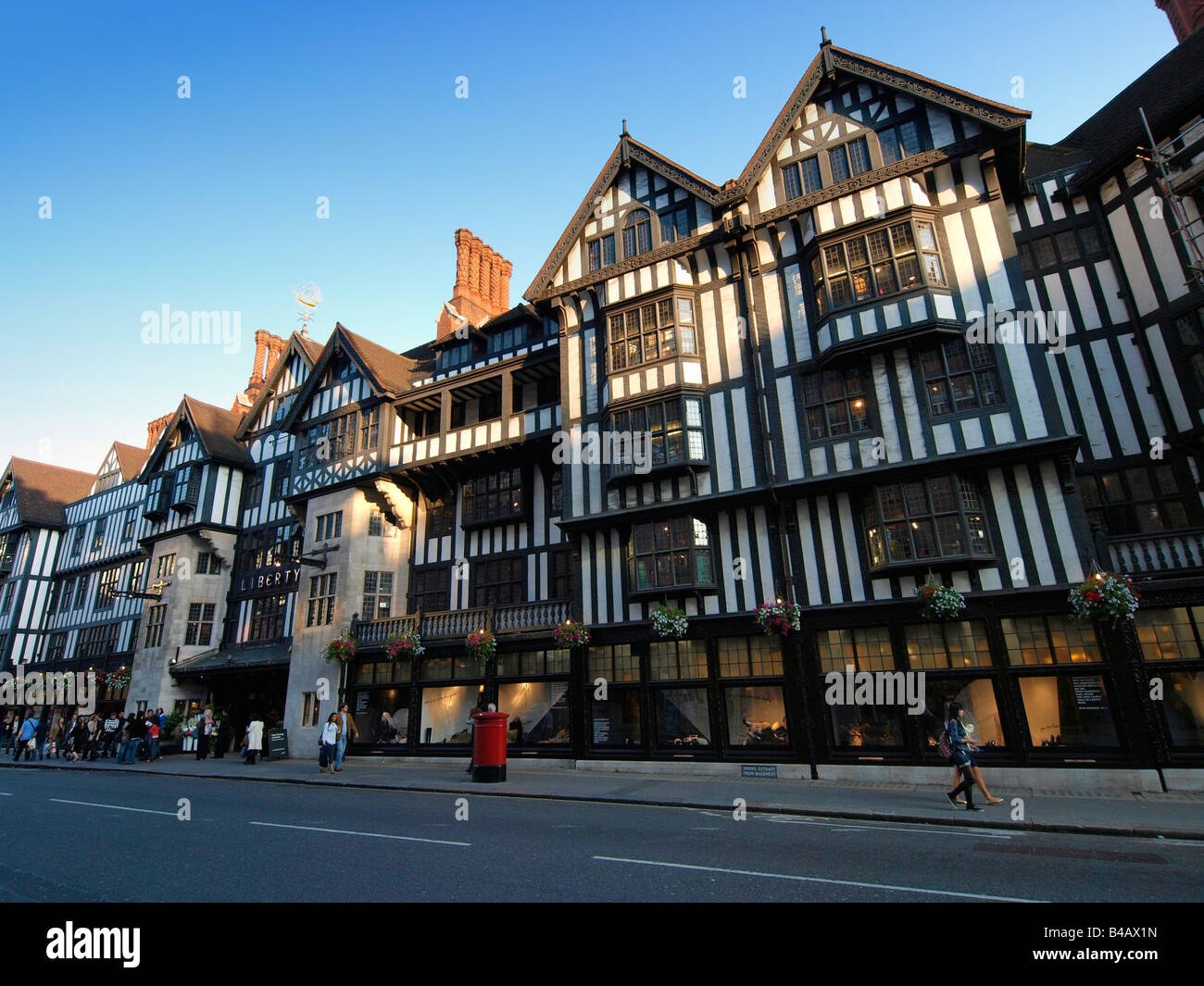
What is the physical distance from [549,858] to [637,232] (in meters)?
20.4

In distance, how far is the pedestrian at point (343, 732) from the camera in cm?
2068

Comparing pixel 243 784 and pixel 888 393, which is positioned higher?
pixel 888 393

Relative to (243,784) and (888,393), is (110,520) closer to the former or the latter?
(243,784)

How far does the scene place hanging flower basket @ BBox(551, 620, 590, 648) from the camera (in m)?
19.9

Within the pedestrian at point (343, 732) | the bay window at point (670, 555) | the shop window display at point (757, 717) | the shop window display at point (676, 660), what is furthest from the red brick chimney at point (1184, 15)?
the pedestrian at point (343, 732)

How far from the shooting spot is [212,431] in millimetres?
37031

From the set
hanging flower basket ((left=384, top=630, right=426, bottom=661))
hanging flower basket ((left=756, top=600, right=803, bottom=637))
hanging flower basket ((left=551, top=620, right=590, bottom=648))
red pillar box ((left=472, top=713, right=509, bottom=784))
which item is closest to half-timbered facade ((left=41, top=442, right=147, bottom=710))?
hanging flower basket ((left=384, top=630, right=426, bottom=661))

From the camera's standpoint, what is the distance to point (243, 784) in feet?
59.4

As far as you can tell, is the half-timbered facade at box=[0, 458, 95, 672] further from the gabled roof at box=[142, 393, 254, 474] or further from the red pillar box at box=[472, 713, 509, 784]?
the red pillar box at box=[472, 713, 509, 784]

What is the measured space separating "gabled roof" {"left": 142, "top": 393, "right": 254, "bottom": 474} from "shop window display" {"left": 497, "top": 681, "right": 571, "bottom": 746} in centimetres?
2367

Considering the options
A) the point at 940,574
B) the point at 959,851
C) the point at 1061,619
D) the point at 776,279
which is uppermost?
the point at 776,279

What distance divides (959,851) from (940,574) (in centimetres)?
908
